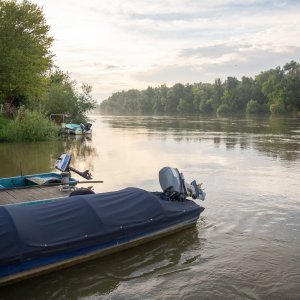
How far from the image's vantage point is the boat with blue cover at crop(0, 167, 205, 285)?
326 inches

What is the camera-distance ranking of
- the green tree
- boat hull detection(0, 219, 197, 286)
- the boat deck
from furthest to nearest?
Answer: 1. the green tree
2. the boat deck
3. boat hull detection(0, 219, 197, 286)

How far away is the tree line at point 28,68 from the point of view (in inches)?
1492

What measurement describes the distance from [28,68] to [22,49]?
187cm

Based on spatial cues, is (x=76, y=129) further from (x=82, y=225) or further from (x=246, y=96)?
(x=246, y=96)

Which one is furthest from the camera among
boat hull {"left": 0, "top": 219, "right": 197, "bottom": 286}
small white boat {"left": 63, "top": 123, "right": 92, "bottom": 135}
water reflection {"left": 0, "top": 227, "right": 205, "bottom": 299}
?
small white boat {"left": 63, "top": 123, "right": 92, "bottom": 135}

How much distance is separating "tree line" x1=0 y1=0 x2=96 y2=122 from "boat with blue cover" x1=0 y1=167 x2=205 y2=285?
90.2 ft

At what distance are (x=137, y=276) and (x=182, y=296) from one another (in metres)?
1.28

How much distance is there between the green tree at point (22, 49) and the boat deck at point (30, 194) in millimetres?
27428

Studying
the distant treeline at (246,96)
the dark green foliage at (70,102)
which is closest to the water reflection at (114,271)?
the dark green foliage at (70,102)

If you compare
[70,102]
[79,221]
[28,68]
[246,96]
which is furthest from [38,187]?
[246,96]

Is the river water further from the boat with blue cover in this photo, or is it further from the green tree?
the green tree

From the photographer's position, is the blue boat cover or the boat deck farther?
the boat deck

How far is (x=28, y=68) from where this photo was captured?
129ft

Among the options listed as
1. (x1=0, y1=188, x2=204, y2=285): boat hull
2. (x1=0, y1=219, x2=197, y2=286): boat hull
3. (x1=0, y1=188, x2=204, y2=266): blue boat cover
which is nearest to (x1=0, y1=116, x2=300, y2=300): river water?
(x1=0, y1=219, x2=197, y2=286): boat hull
